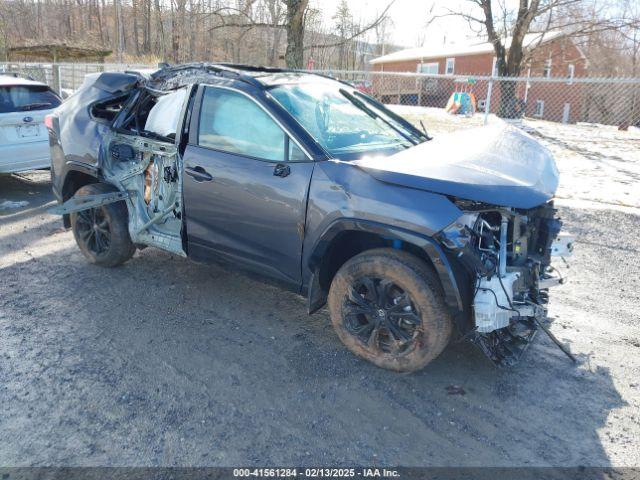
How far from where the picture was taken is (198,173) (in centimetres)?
405

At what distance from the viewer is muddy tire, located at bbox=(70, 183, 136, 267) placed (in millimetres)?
4840

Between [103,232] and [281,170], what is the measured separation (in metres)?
2.30

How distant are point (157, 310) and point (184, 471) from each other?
1.94 metres

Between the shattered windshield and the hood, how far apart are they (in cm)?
32

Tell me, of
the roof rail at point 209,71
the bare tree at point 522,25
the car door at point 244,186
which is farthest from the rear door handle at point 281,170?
the bare tree at point 522,25

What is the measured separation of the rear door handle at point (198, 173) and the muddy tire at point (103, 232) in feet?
3.68

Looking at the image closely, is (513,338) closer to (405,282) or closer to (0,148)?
(405,282)

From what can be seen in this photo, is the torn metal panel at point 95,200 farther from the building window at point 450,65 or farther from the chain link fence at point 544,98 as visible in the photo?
the building window at point 450,65

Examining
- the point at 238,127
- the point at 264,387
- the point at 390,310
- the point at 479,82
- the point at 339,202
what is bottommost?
the point at 264,387

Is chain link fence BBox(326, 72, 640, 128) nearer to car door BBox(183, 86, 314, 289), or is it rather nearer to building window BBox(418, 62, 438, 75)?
building window BBox(418, 62, 438, 75)

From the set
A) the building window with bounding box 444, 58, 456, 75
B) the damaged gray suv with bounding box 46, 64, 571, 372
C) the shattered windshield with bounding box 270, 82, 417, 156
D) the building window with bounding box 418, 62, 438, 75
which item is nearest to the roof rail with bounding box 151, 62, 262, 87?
the damaged gray suv with bounding box 46, 64, 571, 372

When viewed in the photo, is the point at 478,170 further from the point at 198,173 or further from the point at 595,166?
the point at 595,166

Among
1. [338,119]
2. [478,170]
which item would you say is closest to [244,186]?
[338,119]

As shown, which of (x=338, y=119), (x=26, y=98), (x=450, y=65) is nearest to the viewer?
(x=338, y=119)
